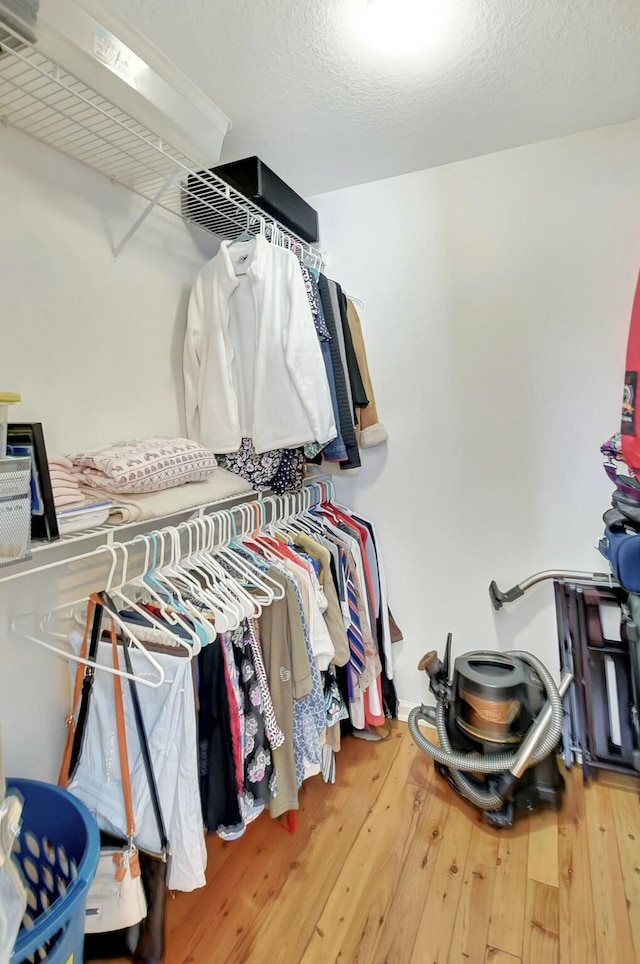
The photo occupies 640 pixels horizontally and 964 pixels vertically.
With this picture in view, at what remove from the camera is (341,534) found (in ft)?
6.26

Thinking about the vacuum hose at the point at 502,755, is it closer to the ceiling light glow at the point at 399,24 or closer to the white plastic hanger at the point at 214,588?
the white plastic hanger at the point at 214,588

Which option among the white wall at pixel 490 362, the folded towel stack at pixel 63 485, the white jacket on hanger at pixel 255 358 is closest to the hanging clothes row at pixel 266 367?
the white jacket on hanger at pixel 255 358

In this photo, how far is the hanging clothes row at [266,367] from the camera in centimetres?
160

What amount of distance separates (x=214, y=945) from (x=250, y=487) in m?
1.26

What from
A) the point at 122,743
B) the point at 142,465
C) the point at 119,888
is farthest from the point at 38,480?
the point at 119,888

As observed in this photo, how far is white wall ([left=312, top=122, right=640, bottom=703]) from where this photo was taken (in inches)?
70.0

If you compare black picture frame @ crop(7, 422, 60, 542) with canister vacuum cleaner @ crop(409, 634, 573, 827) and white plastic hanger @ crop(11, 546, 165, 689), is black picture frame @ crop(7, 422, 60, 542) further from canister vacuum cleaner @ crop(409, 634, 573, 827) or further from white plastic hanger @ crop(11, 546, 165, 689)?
canister vacuum cleaner @ crop(409, 634, 573, 827)

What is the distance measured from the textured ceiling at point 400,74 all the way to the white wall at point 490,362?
0.66 feet

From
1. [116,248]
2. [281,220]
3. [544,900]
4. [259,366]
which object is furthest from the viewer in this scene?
[281,220]

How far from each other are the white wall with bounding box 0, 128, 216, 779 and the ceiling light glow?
86 centimetres

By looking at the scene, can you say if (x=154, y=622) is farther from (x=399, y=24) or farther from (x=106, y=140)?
(x=399, y=24)

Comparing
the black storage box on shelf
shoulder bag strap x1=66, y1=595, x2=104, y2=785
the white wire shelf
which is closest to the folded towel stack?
shoulder bag strap x1=66, y1=595, x2=104, y2=785

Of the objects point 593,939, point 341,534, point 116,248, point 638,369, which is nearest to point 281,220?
point 116,248

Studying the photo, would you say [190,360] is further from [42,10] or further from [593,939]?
[593,939]
